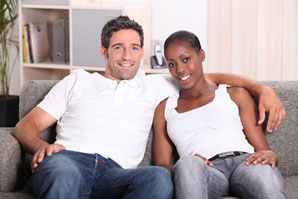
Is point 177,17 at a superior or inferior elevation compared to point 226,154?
superior

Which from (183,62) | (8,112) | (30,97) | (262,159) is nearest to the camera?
(262,159)

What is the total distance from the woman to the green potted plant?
253 centimetres

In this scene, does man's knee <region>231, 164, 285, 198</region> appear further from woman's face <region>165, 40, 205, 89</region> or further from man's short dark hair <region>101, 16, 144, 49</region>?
man's short dark hair <region>101, 16, 144, 49</region>

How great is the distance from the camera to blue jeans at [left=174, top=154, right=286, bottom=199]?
1.74 m

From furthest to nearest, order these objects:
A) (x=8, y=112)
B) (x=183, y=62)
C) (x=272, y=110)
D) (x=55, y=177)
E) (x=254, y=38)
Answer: (x=8, y=112), (x=254, y=38), (x=183, y=62), (x=272, y=110), (x=55, y=177)

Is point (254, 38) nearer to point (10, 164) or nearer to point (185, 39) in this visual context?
point (185, 39)

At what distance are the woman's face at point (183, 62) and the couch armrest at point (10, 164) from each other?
0.75 meters

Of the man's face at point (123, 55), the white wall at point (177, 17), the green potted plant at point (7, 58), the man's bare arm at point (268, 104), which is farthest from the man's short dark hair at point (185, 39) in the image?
the green potted plant at point (7, 58)

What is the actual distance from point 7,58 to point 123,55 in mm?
2761

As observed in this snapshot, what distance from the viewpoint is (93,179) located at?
1930mm

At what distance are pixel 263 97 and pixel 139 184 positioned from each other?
66 cm

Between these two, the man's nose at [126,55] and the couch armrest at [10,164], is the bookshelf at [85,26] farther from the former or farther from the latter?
the couch armrest at [10,164]

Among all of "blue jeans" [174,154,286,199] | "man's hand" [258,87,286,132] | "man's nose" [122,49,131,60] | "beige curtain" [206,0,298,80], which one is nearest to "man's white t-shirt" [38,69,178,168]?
"man's nose" [122,49,131,60]

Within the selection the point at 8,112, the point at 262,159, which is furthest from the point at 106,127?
the point at 8,112
